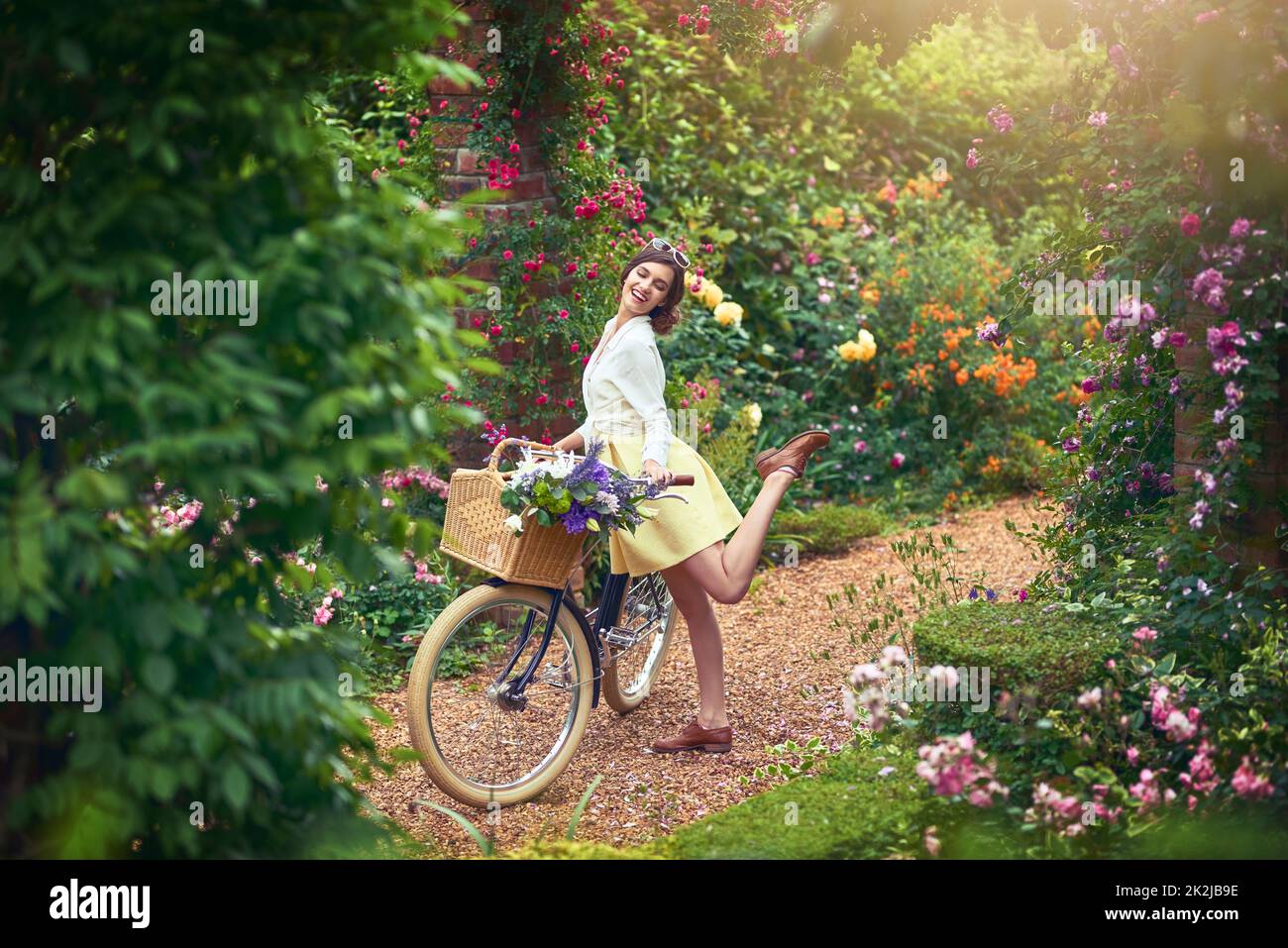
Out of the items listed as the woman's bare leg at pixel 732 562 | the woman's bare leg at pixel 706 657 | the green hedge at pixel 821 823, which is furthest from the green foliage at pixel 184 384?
the woman's bare leg at pixel 706 657

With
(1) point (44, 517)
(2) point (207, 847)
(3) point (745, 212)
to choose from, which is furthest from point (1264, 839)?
(3) point (745, 212)

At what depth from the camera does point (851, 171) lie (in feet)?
29.2

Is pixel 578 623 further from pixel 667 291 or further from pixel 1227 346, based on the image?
pixel 1227 346

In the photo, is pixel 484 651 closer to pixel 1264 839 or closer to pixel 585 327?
pixel 585 327

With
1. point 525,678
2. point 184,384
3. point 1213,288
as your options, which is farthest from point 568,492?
point 1213,288

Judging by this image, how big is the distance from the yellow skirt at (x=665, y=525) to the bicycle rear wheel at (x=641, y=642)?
16.9 inches

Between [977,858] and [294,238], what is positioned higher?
[294,238]

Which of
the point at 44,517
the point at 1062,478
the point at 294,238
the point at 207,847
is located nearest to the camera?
the point at 44,517

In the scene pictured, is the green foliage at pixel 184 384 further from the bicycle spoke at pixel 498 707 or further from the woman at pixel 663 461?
the woman at pixel 663 461

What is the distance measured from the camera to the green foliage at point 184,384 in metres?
2.25

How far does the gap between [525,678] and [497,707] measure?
59cm

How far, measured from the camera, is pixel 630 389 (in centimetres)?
414

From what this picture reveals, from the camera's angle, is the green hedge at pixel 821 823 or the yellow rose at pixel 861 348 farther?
the yellow rose at pixel 861 348

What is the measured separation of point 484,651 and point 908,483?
3.26 metres
